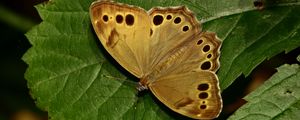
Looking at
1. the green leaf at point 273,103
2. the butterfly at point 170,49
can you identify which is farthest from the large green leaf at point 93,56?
the green leaf at point 273,103

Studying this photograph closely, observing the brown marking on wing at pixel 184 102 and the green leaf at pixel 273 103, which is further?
the brown marking on wing at pixel 184 102

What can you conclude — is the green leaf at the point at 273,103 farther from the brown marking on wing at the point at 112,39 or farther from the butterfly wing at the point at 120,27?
the brown marking on wing at the point at 112,39

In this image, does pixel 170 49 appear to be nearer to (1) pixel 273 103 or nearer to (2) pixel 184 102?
(2) pixel 184 102

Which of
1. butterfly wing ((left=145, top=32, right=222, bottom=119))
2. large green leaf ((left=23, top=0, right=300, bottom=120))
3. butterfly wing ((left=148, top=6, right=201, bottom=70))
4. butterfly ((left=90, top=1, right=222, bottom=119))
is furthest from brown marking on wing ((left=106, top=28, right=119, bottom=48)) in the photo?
butterfly wing ((left=145, top=32, right=222, bottom=119))

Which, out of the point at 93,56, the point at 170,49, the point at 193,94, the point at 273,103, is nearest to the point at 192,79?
the point at 193,94

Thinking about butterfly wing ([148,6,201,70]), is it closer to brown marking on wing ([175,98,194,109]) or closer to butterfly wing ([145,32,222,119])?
butterfly wing ([145,32,222,119])

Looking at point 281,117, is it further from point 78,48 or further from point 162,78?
point 78,48

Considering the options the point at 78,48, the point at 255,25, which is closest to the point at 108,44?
the point at 78,48
